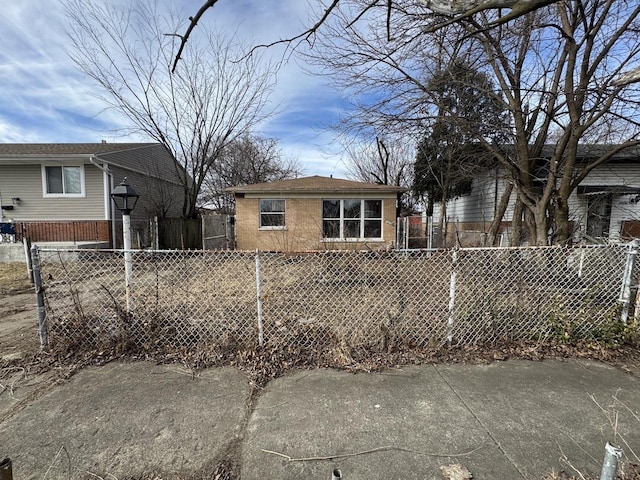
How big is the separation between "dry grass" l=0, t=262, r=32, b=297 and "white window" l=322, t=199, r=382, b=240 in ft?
28.6

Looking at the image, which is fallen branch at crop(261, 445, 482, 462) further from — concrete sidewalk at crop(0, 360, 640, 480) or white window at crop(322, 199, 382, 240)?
white window at crop(322, 199, 382, 240)

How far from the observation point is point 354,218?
1195 cm

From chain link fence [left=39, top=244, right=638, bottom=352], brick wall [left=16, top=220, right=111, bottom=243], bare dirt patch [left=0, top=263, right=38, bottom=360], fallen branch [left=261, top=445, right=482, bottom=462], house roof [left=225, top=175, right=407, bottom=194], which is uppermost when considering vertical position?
house roof [left=225, top=175, right=407, bottom=194]

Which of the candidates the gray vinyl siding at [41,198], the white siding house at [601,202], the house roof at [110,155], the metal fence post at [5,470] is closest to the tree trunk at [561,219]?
the white siding house at [601,202]

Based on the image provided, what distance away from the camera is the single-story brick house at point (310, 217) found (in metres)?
11.8

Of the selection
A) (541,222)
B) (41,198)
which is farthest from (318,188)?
(41,198)

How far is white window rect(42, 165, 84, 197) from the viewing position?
39.9ft

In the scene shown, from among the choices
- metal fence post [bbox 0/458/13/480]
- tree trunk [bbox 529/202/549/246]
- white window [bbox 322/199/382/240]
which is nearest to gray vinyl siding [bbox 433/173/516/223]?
white window [bbox 322/199/382/240]

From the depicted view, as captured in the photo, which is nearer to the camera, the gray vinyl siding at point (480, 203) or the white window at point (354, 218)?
the white window at point (354, 218)

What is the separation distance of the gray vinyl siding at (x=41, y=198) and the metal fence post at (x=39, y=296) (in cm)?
1097

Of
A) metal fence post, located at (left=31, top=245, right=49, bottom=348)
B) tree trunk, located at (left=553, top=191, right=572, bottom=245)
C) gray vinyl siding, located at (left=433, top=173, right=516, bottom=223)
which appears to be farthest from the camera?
gray vinyl siding, located at (left=433, top=173, right=516, bottom=223)

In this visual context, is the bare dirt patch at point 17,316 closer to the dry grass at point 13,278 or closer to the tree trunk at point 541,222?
the dry grass at point 13,278

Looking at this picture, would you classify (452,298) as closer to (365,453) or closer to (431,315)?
(431,315)

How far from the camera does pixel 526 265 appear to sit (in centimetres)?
353
